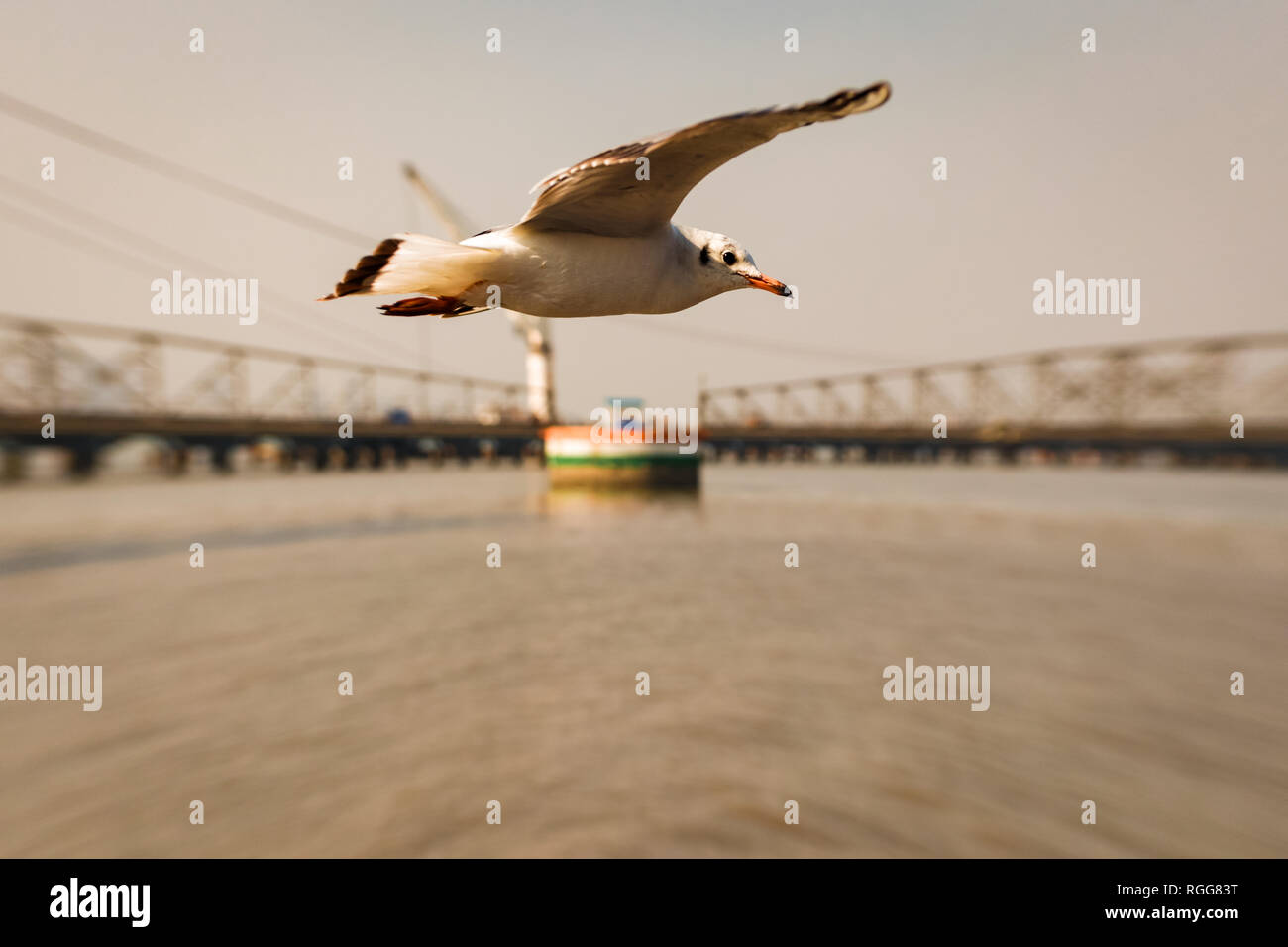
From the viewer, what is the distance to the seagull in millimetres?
1749

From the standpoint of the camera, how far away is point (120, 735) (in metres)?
17.6

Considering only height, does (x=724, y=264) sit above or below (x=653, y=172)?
below

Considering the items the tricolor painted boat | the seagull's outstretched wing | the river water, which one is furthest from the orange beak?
the tricolor painted boat

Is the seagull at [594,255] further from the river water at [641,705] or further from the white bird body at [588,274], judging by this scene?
the river water at [641,705]

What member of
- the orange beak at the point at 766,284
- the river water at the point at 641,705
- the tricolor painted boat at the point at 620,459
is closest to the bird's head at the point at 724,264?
the orange beak at the point at 766,284

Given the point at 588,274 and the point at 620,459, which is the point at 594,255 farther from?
the point at 620,459

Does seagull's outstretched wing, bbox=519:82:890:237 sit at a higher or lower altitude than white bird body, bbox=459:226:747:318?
higher

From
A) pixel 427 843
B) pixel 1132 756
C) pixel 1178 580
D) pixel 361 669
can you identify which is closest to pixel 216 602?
pixel 361 669

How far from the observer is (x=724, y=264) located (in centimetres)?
200

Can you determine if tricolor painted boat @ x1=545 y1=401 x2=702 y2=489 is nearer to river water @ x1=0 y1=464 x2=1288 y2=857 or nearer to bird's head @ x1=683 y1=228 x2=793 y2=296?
river water @ x1=0 y1=464 x2=1288 y2=857

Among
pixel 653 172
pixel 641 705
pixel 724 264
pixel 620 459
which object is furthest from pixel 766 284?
pixel 620 459

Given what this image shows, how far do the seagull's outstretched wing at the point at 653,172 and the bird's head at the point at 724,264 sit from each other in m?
0.16

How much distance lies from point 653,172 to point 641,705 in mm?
19217

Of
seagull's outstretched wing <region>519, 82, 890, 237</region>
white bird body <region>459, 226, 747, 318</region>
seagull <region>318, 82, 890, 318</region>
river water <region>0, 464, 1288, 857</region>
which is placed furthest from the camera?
river water <region>0, 464, 1288, 857</region>
